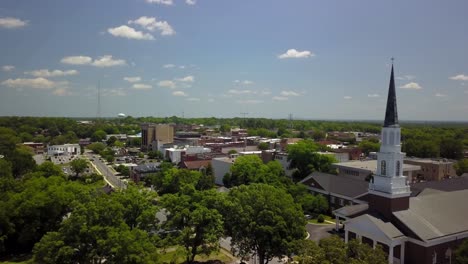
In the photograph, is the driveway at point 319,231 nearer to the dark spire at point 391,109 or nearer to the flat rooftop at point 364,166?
the dark spire at point 391,109

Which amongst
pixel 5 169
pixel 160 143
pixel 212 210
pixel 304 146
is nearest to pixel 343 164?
pixel 304 146

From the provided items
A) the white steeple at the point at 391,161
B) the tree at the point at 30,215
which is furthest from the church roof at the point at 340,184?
the tree at the point at 30,215

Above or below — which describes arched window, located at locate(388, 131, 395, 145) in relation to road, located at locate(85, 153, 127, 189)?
above

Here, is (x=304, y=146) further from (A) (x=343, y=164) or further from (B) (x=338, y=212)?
(B) (x=338, y=212)

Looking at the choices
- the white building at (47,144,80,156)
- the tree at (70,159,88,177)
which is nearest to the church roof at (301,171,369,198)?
the tree at (70,159,88,177)

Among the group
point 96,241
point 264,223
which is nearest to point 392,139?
point 264,223

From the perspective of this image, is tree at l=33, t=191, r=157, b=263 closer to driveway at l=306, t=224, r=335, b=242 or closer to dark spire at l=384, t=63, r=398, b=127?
driveway at l=306, t=224, r=335, b=242
